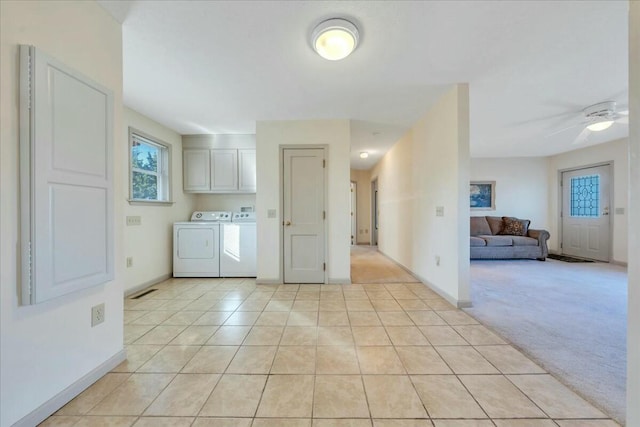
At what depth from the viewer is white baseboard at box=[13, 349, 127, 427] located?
125 centimetres

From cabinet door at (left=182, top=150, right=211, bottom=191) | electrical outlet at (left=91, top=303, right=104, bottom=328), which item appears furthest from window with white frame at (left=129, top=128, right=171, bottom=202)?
electrical outlet at (left=91, top=303, right=104, bottom=328)

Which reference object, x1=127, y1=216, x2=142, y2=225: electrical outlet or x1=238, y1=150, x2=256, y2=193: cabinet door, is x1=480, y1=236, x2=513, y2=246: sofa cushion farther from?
x1=127, y1=216, x2=142, y2=225: electrical outlet

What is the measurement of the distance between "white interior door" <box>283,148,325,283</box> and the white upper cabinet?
3.03 feet

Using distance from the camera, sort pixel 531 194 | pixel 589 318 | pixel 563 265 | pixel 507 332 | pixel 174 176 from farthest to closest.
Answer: pixel 531 194 < pixel 563 265 < pixel 174 176 < pixel 589 318 < pixel 507 332

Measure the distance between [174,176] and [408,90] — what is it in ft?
11.9

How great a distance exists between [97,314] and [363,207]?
740 centimetres

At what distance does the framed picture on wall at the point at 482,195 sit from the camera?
647 cm

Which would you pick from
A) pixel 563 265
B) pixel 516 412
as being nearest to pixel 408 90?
pixel 516 412

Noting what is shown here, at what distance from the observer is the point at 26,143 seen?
1229 mm

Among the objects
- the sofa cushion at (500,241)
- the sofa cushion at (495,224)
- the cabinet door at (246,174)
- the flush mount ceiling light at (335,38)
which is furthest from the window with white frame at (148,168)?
the sofa cushion at (495,224)

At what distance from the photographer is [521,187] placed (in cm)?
641

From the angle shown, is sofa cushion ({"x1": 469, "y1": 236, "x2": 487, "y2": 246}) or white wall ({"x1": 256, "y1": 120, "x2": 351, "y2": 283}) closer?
white wall ({"x1": 256, "y1": 120, "x2": 351, "y2": 283})

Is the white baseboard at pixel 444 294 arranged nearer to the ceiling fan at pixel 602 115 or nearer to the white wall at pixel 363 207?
the ceiling fan at pixel 602 115

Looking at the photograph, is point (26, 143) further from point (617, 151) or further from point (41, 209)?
point (617, 151)
